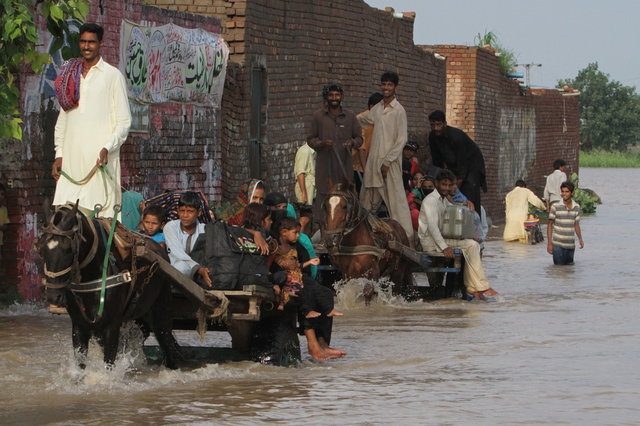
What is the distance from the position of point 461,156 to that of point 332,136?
74.3 inches

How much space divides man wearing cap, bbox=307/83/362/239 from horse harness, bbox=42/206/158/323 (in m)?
5.75

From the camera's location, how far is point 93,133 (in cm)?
819

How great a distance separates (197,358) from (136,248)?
181 centimetres

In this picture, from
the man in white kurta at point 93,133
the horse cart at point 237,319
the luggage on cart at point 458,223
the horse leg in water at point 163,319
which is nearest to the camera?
the horse cart at point 237,319

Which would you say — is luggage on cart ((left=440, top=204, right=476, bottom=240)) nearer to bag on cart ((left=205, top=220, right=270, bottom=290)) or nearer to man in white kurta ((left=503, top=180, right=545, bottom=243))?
bag on cart ((left=205, top=220, right=270, bottom=290))

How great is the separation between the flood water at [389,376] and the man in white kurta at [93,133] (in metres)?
1.13

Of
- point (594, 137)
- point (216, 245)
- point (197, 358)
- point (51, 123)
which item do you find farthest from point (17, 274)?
point (594, 137)

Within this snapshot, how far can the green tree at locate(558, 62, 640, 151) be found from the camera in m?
91.1

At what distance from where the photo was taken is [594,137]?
91500 mm

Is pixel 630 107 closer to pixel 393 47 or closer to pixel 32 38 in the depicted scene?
pixel 393 47

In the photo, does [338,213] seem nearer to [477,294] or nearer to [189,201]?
[477,294]

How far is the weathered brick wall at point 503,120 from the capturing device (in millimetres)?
28156

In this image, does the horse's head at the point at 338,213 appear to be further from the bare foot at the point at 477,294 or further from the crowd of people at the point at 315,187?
the bare foot at the point at 477,294

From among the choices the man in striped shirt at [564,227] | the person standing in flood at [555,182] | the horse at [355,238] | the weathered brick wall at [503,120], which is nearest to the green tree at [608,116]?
the weathered brick wall at [503,120]
